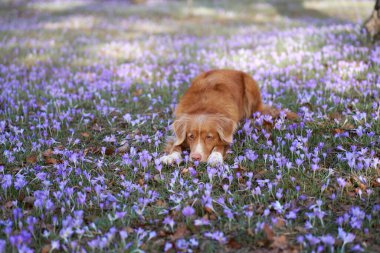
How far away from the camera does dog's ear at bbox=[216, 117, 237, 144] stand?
17.6 ft

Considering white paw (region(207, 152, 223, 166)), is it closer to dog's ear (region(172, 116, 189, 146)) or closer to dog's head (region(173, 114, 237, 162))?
dog's head (region(173, 114, 237, 162))

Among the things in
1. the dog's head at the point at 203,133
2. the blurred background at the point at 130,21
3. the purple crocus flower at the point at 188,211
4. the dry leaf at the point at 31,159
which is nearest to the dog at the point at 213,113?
the dog's head at the point at 203,133

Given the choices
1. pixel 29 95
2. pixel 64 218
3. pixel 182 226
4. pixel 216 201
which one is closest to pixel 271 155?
pixel 216 201

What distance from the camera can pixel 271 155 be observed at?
529cm

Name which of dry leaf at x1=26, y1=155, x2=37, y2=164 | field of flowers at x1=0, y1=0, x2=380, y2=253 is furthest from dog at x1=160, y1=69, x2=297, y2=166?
dry leaf at x1=26, y1=155, x2=37, y2=164

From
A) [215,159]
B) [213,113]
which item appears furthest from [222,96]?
[215,159]

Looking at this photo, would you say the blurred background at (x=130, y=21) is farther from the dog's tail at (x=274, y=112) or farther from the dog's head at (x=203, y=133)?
the dog's head at (x=203, y=133)

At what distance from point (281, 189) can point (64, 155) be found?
2832mm

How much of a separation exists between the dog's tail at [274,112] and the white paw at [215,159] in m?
1.71

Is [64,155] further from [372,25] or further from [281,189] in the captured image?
[372,25]

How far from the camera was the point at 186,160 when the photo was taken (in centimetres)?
525

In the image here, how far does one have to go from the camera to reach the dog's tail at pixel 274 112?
6572 mm

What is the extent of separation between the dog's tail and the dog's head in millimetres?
1429

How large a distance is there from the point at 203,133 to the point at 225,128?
30 cm
